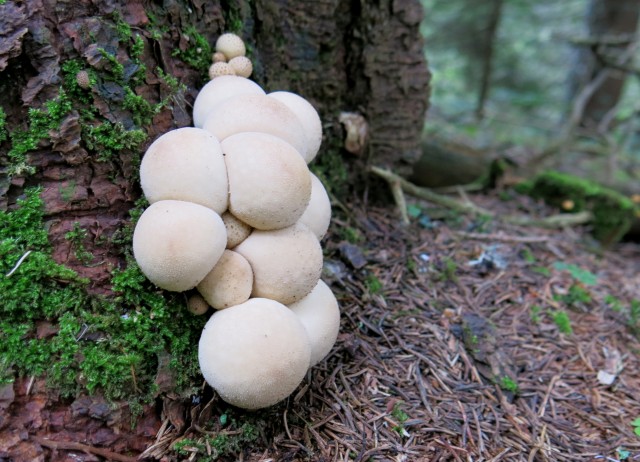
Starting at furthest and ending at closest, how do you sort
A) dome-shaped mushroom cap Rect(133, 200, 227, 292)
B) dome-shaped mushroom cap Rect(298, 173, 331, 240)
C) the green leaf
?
the green leaf < dome-shaped mushroom cap Rect(298, 173, 331, 240) < dome-shaped mushroom cap Rect(133, 200, 227, 292)

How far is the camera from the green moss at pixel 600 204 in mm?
4777

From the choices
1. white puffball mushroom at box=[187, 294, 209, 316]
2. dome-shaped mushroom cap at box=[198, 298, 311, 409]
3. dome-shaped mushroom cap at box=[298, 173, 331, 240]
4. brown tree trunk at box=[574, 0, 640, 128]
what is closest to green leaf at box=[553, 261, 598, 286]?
dome-shaped mushroom cap at box=[298, 173, 331, 240]

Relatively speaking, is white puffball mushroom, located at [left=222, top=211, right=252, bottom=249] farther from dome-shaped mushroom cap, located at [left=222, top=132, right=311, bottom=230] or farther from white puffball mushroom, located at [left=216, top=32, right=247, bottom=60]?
white puffball mushroom, located at [left=216, top=32, right=247, bottom=60]

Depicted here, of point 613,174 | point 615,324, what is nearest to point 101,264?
point 615,324

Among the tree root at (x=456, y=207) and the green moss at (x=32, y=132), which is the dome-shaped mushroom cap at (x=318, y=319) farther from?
the tree root at (x=456, y=207)

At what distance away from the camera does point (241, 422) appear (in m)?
1.83

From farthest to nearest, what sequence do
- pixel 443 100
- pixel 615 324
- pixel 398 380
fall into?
pixel 443 100
pixel 615 324
pixel 398 380

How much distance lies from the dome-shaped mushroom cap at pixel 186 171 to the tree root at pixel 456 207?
1.88 m

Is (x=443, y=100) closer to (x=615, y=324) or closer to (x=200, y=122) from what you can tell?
(x=615, y=324)

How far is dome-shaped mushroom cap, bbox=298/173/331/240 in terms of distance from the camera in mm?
2004

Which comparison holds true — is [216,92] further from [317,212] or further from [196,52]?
[317,212]

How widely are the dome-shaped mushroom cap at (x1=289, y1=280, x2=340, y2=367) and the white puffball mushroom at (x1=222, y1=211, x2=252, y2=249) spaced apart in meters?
0.35

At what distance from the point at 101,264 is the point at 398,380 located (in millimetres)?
1480

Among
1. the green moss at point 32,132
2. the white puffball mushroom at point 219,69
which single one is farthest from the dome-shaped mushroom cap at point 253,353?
the white puffball mushroom at point 219,69
